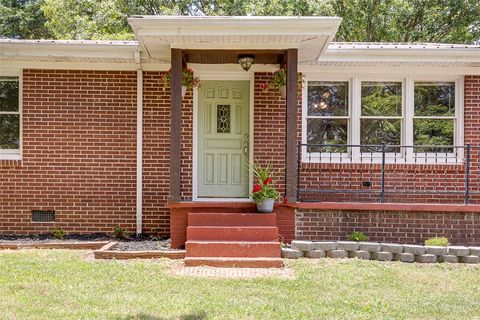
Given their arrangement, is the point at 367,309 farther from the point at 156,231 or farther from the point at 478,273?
the point at 156,231

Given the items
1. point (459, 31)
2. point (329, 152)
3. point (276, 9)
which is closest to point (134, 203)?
point (329, 152)

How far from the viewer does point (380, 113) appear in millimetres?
8570

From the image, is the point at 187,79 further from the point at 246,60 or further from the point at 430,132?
the point at 430,132

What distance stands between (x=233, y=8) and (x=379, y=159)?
40.4ft

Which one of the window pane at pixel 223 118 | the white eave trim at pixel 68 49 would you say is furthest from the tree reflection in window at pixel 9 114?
the window pane at pixel 223 118

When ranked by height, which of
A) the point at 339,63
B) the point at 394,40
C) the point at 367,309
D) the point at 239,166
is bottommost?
the point at 367,309

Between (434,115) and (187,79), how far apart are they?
4310 millimetres

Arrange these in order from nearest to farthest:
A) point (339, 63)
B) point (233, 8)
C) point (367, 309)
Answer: point (367, 309) < point (339, 63) < point (233, 8)

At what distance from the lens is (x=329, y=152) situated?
8.56 meters

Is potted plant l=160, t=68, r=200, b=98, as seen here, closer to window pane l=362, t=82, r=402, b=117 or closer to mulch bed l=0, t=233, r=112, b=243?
mulch bed l=0, t=233, r=112, b=243

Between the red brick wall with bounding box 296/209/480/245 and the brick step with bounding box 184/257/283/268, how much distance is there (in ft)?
4.48

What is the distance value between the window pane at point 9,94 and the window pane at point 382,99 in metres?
5.94

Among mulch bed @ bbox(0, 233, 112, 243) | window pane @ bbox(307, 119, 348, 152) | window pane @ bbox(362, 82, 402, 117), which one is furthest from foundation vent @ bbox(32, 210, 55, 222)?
window pane @ bbox(362, 82, 402, 117)

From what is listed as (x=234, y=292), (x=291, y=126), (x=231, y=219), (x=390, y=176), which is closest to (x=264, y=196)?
(x=231, y=219)
